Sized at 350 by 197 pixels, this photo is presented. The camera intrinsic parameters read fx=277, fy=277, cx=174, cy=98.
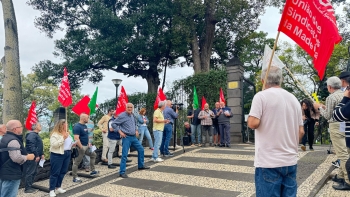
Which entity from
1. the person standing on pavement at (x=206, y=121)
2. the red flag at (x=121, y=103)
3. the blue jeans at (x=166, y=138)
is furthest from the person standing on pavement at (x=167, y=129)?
the person standing on pavement at (x=206, y=121)

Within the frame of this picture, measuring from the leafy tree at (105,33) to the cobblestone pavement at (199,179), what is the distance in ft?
34.8

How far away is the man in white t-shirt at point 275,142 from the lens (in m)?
2.65

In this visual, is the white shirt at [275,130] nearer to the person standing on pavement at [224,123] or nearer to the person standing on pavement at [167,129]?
the person standing on pavement at [167,129]

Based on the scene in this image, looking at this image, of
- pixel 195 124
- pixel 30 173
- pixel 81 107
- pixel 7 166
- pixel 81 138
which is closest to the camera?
pixel 7 166

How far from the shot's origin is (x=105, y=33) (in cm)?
1802

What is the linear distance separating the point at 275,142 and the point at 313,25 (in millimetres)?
1978

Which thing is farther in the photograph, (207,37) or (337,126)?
(207,37)

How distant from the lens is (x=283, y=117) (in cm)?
273

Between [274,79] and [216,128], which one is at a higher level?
[274,79]

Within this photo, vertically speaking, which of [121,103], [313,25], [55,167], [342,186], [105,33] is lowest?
[342,186]

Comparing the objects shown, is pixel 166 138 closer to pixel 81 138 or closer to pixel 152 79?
pixel 81 138

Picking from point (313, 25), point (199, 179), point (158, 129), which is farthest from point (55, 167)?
point (313, 25)

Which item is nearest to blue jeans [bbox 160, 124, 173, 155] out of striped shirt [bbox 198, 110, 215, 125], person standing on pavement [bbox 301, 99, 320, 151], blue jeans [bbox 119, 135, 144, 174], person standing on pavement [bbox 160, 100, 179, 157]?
person standing on pavement [bbox 160, 100, 179, 157]

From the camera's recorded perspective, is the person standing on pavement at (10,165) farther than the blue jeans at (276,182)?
Yes
